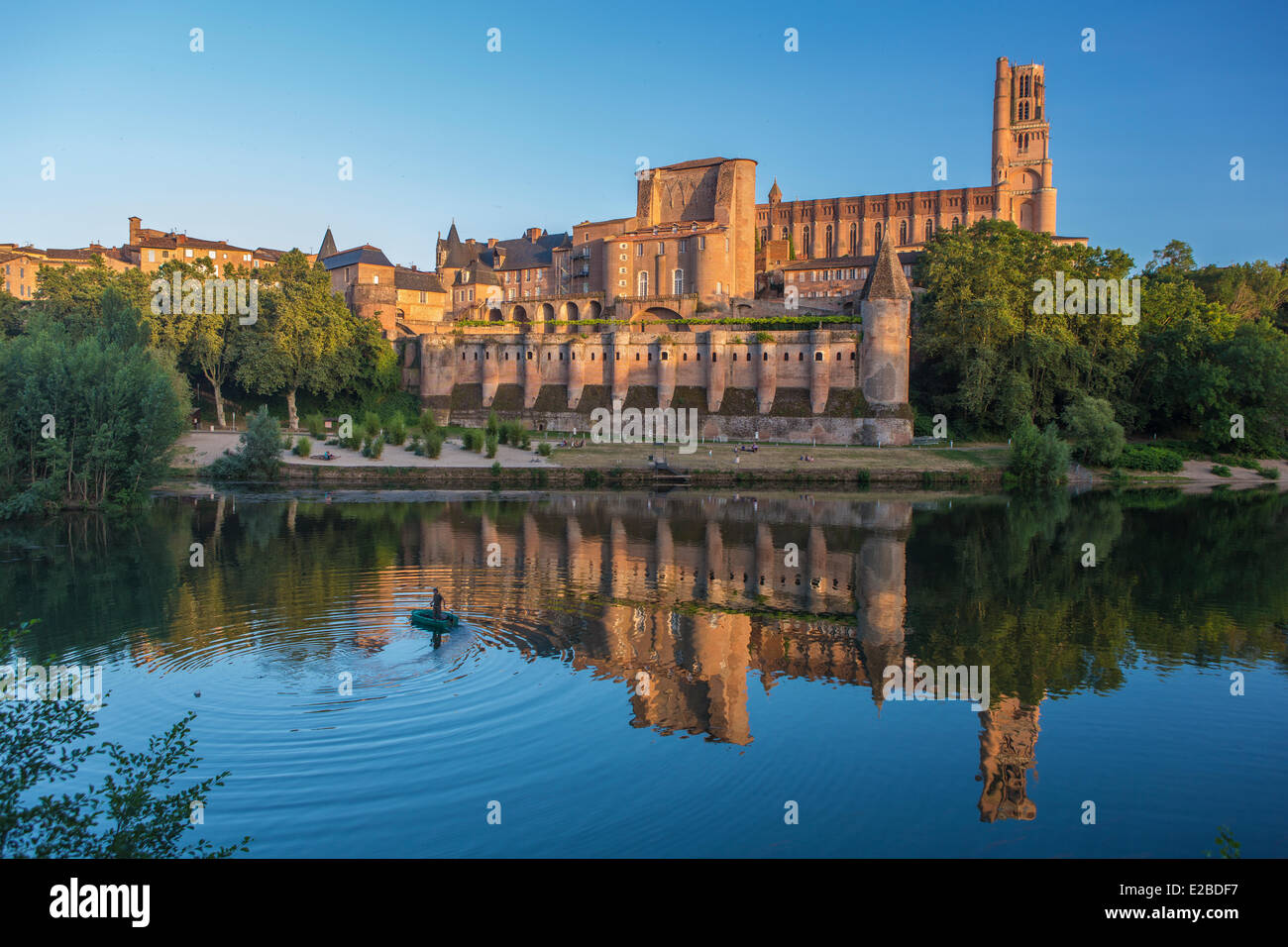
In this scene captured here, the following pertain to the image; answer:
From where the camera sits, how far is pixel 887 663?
48.7ft

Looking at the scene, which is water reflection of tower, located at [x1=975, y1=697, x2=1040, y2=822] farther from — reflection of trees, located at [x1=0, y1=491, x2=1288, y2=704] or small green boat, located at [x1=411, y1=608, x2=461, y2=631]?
small green boat, located at [x1=411, y1=608, x2=461, y2=631]

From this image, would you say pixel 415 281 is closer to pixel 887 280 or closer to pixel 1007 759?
pixel 887 280

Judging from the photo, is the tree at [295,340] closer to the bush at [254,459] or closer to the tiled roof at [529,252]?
the bush at [254,459]

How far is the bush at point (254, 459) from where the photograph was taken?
129ft

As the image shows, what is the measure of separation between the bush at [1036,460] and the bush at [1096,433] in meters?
2.54

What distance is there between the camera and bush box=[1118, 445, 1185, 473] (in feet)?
151

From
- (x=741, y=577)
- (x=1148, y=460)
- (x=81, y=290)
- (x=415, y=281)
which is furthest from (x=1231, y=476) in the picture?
(x=81, y=290)

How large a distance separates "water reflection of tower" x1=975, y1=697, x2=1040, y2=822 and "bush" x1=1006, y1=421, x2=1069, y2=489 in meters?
32.5

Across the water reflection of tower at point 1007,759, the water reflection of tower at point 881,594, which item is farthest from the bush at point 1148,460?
the water reflection of tower at point 1007,759

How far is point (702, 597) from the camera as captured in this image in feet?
64.3

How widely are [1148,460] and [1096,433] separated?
3815 millimetres
